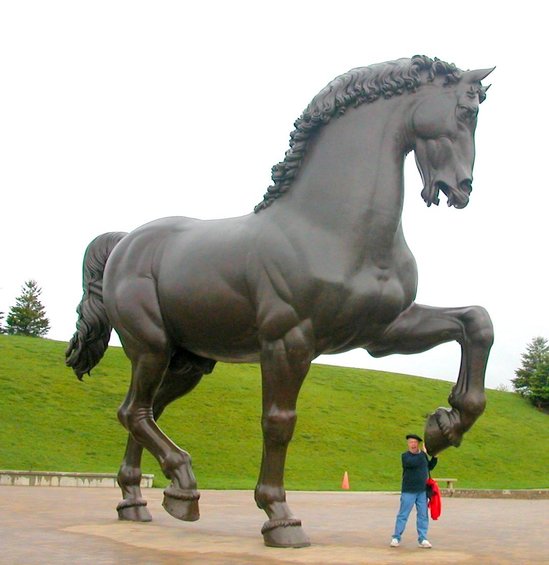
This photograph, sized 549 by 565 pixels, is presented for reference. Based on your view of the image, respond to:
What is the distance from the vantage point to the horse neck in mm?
6441

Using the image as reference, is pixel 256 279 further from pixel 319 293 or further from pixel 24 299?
pixel 24 299

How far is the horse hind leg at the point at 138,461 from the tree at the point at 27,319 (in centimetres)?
5292

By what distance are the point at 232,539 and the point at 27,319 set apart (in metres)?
55.7

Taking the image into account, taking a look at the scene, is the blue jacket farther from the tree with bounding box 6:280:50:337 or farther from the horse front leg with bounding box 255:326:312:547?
the tree with bounding box 6:280:50:337

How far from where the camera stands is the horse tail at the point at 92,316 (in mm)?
8195

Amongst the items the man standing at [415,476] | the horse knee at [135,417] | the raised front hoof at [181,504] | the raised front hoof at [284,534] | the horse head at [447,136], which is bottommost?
the raised front hoof at [284,534]

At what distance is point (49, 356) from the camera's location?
34750 mm

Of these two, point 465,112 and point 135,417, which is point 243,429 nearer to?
point 135,417

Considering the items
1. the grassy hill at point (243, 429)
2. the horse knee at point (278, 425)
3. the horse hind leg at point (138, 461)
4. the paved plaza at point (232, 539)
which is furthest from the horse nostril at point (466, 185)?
the grassy hill at point (243, 429)

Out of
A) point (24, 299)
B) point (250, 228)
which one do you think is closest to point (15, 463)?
point (250, 228)

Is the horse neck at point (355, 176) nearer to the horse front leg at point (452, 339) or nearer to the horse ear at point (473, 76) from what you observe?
the horse ear at point (473, 76)

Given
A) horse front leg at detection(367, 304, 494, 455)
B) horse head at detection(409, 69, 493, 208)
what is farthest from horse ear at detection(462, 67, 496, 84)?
horse front leg at detection(367, 304, 494, 455)

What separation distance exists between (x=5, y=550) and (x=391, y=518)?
575 cm

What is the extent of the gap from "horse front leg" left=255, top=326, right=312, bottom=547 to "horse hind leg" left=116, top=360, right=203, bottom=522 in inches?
70.0
